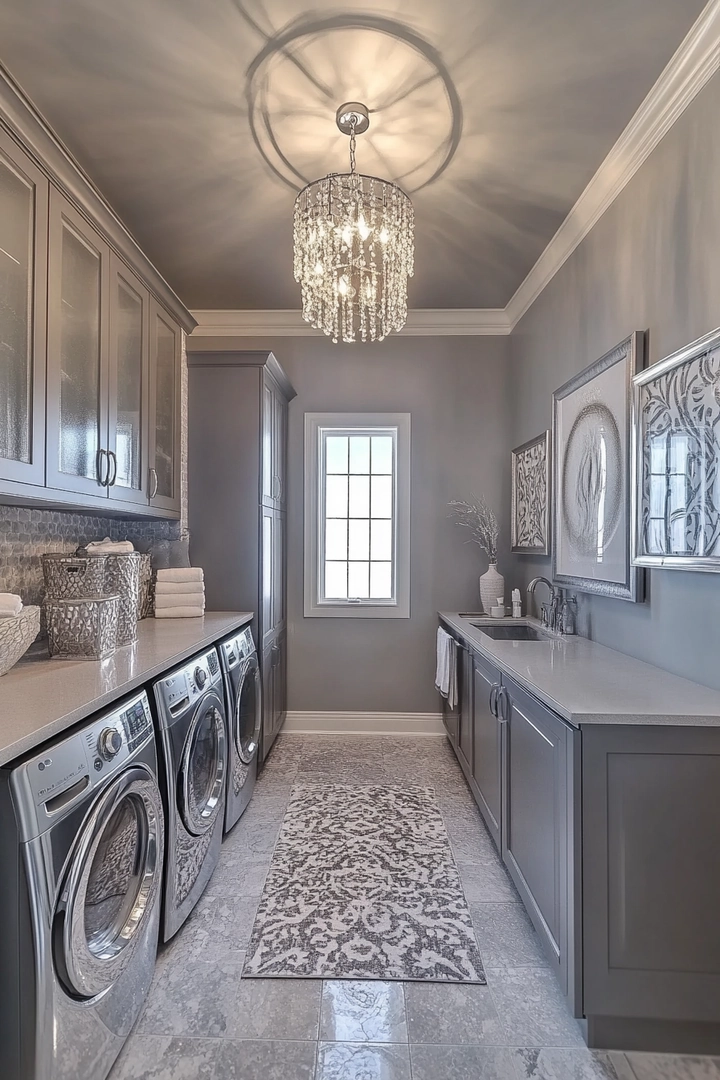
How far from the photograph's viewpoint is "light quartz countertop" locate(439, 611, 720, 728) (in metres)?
1.46

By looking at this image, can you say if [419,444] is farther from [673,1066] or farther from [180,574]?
[673,1066]

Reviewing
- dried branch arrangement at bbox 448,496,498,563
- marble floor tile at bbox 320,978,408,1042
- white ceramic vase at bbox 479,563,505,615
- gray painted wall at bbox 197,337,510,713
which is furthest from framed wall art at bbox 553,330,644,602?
marble floor tile at bbox 320,978,408,1042

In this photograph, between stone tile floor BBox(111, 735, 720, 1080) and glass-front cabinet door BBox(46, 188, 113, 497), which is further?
glass-front cabinet door BBox(46, 188, 113, 497)

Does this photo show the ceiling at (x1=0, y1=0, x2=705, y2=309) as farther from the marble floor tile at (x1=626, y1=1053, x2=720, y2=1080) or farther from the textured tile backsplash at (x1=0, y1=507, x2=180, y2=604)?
the marble floor tile at (x1=626, y1=1053, x2=720, y2=1080)

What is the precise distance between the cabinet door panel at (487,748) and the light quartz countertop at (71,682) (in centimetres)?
118

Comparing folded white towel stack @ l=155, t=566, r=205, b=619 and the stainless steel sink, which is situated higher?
folded white towel stack @ l=155, t=566, r=205, b=619

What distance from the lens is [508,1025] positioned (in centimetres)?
157

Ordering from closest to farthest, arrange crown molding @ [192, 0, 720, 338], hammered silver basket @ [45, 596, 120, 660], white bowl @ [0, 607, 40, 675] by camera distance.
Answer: white bowl @ [0, 607, 40, 675]
crown molding @ [192, 0, 720, 338]
hammered silver basket @ [45, 596, 120, 660]

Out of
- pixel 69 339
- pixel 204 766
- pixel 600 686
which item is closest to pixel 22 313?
pixel 69 339

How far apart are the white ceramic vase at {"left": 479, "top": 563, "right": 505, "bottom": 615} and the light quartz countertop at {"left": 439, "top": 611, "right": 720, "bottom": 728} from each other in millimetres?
1135

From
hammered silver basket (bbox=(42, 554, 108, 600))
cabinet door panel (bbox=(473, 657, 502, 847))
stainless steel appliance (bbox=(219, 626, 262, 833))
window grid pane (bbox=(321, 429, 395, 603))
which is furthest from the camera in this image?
window grid pane (bbox=(321, 429, 395, 603))

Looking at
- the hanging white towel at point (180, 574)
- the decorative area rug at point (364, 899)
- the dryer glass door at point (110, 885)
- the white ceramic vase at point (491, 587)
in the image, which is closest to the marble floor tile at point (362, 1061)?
the decorative area rug at point (364, 899)

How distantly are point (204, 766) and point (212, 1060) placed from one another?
0.88 metres

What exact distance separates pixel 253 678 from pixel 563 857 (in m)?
1.73
